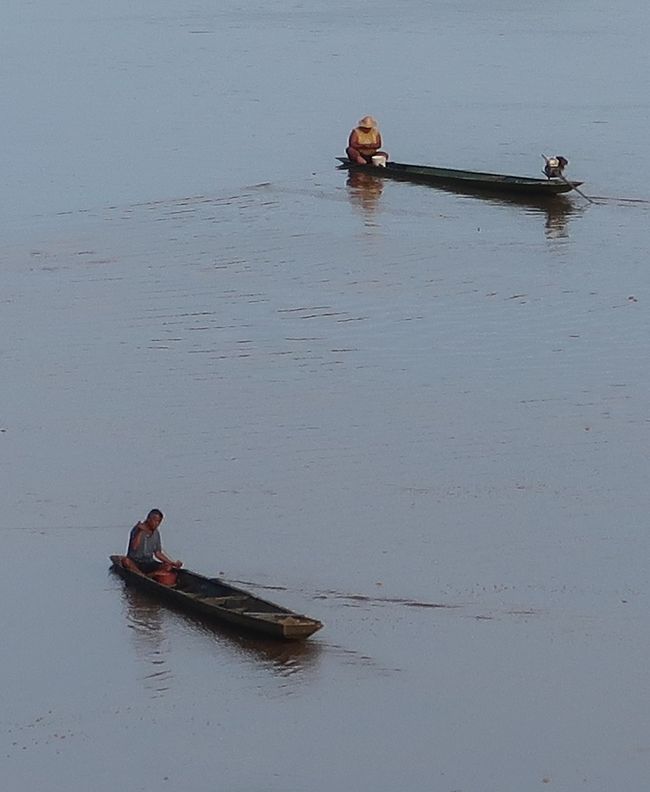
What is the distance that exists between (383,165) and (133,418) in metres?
10.1

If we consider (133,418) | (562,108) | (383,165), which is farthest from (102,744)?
(562,108)

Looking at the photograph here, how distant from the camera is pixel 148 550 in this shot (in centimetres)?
1199

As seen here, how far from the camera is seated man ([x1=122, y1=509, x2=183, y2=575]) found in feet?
39.2

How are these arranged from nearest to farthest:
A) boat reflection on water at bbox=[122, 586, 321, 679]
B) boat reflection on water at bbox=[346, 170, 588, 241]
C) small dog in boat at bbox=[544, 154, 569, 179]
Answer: boat reflection on water at bbox=[122, 586, 321, 679], boat reflection on water at bbox=[346, 170, 588, 241], small dog in boat at bbox=[544, 154, 569, 179]

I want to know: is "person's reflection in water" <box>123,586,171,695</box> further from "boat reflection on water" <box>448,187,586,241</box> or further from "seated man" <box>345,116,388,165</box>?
"seated man" <box>345,116,388,165</box>

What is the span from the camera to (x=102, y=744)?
33.3 ft

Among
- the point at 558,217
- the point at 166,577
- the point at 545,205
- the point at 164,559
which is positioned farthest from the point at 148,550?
the point at 545,205

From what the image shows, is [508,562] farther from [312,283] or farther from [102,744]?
[312,283]

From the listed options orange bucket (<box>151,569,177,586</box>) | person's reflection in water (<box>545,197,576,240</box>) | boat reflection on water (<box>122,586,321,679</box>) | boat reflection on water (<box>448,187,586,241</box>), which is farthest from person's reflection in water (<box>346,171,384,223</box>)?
boat reflection on water (<box>122,586,321,679</box>)

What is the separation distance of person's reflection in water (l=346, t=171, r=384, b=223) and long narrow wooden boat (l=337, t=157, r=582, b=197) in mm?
86

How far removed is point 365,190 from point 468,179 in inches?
63.8

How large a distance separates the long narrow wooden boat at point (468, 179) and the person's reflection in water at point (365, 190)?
9cm

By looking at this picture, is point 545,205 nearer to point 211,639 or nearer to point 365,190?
point 365,190

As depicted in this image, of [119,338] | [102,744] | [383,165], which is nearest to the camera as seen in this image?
[102,744]
